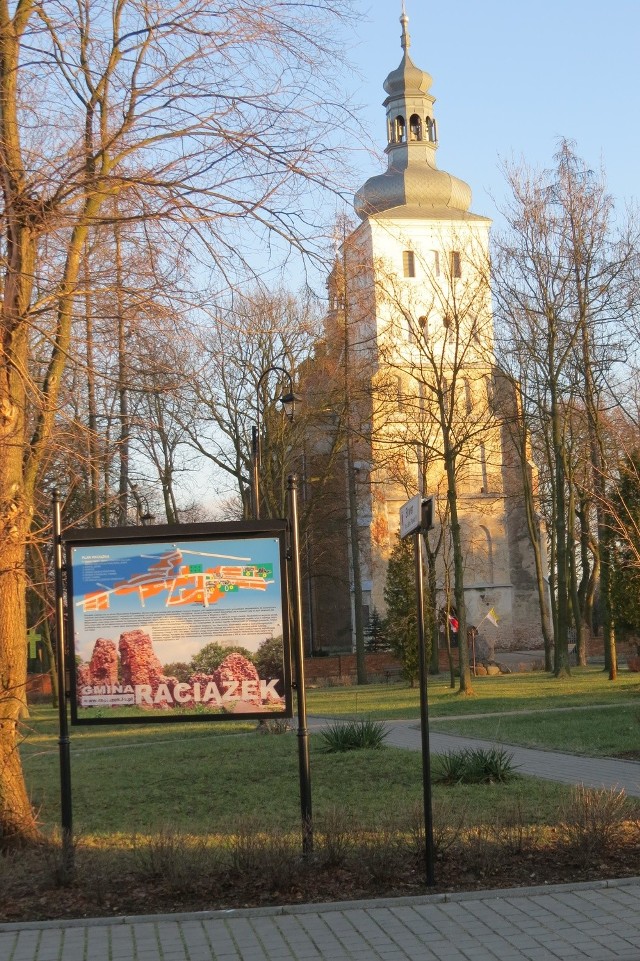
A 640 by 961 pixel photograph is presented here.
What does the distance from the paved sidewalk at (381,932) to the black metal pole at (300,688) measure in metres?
0.81

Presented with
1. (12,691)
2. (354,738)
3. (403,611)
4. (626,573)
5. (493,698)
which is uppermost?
(626,573)

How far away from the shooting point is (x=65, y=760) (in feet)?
25.8

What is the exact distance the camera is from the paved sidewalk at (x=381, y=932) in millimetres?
5984

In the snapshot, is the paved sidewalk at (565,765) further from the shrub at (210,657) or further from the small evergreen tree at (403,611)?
the small evergreen tree at (403,611)

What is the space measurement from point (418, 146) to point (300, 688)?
5581 cm

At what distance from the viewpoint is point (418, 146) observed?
60.0m

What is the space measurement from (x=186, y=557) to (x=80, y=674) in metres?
1.13

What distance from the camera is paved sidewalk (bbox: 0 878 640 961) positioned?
5984mm

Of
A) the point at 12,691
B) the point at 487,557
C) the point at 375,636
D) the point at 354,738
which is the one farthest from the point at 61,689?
the point at 487,557

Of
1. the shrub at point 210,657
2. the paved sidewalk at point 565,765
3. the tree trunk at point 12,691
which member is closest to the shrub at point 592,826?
the shrub at point 210,657

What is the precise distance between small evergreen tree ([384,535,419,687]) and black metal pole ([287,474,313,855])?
2717 cm

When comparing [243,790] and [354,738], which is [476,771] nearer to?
[243,790]

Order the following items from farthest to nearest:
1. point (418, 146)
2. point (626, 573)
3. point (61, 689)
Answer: point (418, 146)
point (626, 573)
point (61, 689)

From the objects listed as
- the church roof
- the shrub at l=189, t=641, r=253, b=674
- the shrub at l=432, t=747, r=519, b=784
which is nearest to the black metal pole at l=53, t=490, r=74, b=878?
the shrub at l=189, t=641, r=253, b=674
